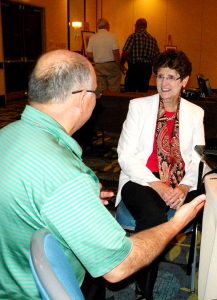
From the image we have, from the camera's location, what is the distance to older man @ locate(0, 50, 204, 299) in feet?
2.83

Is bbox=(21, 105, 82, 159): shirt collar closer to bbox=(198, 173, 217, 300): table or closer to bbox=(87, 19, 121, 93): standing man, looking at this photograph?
bbox=(198, 173, 217, 300): table

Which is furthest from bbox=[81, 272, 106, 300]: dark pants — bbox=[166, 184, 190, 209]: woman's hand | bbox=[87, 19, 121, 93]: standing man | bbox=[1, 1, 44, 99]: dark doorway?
bbox=[1, 1, 44, 99]: dark doorway

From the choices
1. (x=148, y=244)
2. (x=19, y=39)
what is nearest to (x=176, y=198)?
(x=148, y=244)

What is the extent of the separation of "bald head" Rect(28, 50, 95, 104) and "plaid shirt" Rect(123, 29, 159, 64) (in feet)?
16.9

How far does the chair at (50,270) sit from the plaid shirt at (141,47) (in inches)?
219

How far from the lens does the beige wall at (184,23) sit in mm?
10069

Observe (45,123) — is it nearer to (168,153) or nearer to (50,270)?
(50,270)

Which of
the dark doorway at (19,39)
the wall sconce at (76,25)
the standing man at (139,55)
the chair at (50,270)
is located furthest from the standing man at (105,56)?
the chair at (50,270)

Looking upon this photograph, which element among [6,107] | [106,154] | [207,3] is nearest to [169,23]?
[207,3]

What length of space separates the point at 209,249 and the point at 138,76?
512cm

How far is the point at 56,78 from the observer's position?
1.04 metres

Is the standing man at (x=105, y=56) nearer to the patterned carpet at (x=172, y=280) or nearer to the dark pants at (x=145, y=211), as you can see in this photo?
the patterned carpet at (x=172, y=280)

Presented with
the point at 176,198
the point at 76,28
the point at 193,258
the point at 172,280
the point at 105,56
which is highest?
the point at 76,28

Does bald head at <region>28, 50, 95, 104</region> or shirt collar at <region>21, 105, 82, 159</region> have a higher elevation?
bald head at <region>28, 50, 95, 104</region>
